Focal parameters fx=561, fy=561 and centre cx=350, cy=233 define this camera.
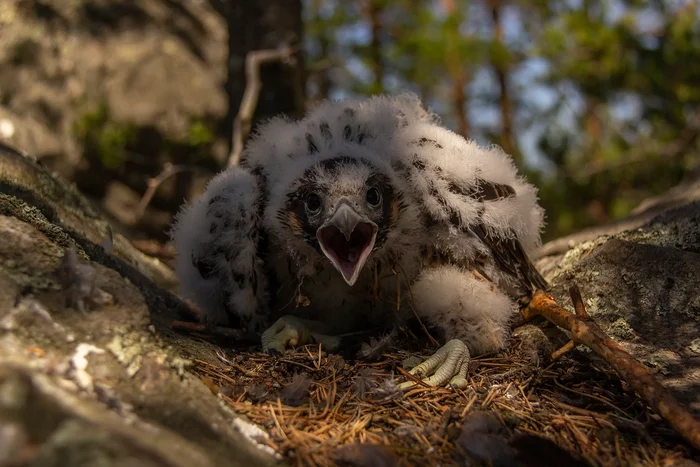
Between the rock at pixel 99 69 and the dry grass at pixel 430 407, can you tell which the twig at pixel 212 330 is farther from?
the rock at pixel 99 69

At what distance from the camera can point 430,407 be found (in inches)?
80.7

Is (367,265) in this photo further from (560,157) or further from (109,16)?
(109,16)

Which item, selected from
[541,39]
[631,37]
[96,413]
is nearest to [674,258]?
[96,413]

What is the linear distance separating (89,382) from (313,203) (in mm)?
1218

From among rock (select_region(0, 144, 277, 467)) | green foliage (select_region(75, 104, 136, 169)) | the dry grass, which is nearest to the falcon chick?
the dry grass

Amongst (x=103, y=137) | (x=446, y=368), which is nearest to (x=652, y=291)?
(x=446, y=368)

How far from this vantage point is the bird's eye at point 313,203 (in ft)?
8.01

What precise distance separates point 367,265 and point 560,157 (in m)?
5.70

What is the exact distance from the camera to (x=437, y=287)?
2588 millimetres

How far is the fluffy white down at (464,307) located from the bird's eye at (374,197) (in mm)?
451

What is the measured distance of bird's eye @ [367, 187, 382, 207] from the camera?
2445 millimetres

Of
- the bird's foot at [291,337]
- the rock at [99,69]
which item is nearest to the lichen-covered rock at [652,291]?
the bird's foot at [291,337]

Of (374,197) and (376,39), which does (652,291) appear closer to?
(374,197)

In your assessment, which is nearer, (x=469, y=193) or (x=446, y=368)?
(x=446, y=368)
